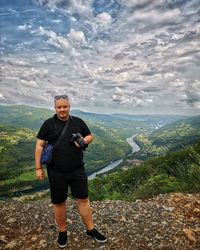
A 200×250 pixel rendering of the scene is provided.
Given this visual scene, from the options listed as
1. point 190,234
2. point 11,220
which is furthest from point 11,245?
point 190,234

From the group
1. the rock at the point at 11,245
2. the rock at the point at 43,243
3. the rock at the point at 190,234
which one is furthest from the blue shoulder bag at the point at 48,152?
the rock at the point at 190,234

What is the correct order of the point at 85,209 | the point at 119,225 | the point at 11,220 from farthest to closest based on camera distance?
the point at 11,220 → the point at 119,225 → the point at 85,209

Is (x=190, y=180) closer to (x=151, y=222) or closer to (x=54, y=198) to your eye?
(x=151, y=222)

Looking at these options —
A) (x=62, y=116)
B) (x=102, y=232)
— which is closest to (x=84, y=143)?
(x=62, y=116)

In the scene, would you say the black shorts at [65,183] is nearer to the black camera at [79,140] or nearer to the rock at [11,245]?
the black camera at [79,140]

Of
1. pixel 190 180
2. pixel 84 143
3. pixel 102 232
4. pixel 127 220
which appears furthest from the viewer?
pixel 190 180

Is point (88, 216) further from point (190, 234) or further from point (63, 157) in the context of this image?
point (190, 234)
